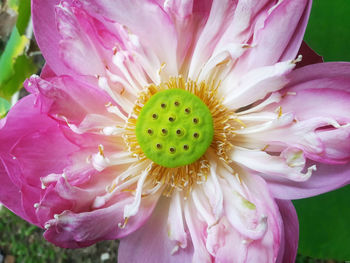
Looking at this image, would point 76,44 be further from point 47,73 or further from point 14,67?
point 14,67

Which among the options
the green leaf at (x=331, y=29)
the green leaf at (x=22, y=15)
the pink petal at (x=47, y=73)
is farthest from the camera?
the green leaf at (x=22, y=15)

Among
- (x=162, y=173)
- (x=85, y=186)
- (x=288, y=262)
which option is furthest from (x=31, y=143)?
(x=288, y=262)

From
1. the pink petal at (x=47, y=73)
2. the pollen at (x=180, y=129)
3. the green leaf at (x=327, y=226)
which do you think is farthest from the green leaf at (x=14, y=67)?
the green leaf at (x=327, y=226)

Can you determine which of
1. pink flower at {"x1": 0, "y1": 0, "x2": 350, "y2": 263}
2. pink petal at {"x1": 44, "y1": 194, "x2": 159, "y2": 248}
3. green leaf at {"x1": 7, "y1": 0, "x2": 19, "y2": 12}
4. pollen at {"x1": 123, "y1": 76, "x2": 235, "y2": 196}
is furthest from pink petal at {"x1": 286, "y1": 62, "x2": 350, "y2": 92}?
green leaf at {"x1": 7, "y1": 0, "x2": 19, "y2": 12}

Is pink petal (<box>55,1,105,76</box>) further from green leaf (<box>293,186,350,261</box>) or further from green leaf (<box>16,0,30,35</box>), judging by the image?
green leaf (<box>293,186,350,261</box>)

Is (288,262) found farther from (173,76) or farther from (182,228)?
(173,76)

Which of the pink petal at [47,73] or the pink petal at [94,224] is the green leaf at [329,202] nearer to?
the pink petal at [94,224]
